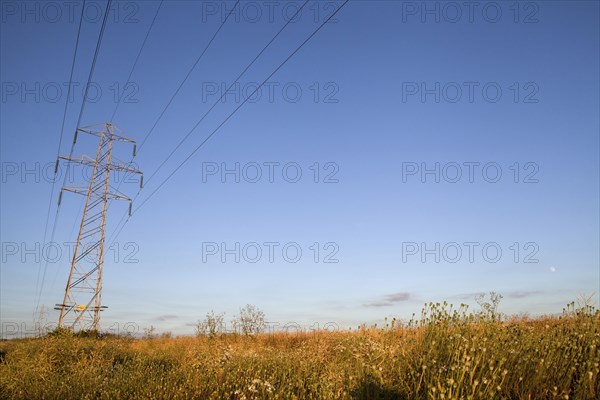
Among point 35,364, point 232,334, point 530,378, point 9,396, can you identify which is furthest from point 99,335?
point 530,378

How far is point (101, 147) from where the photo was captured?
83.5ft

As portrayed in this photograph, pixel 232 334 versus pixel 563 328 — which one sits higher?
pixel 563 328

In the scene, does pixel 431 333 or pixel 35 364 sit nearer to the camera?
pixel 431 333

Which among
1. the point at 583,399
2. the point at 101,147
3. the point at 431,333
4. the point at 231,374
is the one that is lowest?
the point at 231,374

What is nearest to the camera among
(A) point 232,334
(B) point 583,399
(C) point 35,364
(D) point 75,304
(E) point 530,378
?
(B) point 583,399

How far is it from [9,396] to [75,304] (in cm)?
1660

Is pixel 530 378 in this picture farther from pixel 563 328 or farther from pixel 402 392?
pixel 563 328

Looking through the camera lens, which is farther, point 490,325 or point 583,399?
point 490,325

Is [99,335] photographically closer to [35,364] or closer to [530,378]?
[35,364]

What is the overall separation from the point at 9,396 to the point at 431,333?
8067 millimetres

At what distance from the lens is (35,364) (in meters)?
10.6

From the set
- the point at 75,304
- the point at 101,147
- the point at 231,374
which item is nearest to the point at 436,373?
the point at 231,374

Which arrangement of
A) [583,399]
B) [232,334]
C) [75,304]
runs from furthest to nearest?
[75,304], [232,334], [583,399]

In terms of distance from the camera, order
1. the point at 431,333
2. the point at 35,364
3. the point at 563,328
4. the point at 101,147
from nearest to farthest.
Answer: the point at 431,333, the point at 563,328, the point at 35,364, the point at 101,147
